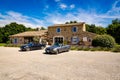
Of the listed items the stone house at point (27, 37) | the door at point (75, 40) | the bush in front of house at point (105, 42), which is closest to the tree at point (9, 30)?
the stone house at point (27, 37)

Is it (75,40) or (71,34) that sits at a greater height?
(71,34)

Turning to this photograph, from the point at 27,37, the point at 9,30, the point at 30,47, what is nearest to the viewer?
the point at 30,47

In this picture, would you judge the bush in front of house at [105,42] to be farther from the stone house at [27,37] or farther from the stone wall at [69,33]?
the stone house at [27,37]

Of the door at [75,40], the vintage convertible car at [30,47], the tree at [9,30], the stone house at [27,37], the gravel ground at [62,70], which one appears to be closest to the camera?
the gravel ground at [62,70]

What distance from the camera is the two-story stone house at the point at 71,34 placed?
1212 inches

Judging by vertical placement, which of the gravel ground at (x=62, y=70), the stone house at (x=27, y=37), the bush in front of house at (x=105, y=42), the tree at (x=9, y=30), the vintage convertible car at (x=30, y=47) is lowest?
the gravel ground at (x=62, y=70)

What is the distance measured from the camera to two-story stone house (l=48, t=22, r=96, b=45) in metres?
30.8

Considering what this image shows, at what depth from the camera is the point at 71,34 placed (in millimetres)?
32875

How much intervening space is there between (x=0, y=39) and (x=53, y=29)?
89.2 feet

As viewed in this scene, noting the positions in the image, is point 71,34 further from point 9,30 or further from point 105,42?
point 9,30

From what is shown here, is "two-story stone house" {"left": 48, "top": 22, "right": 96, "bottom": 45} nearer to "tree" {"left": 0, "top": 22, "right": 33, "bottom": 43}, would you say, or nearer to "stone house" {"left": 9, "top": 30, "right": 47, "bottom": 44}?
"stone house" {"left": 9, "top": 30, "right": 47, "bottom": 44}

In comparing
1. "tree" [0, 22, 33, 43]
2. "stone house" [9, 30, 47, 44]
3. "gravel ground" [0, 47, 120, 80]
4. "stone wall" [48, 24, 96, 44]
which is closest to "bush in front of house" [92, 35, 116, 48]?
"stone wall" [48, 24, 96, 44]

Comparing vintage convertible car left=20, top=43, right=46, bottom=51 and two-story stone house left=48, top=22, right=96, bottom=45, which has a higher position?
two-story stone house left=48, top=22, right=96, bottom=45

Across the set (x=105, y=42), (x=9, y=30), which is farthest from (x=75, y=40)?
(x=9, y=30)
